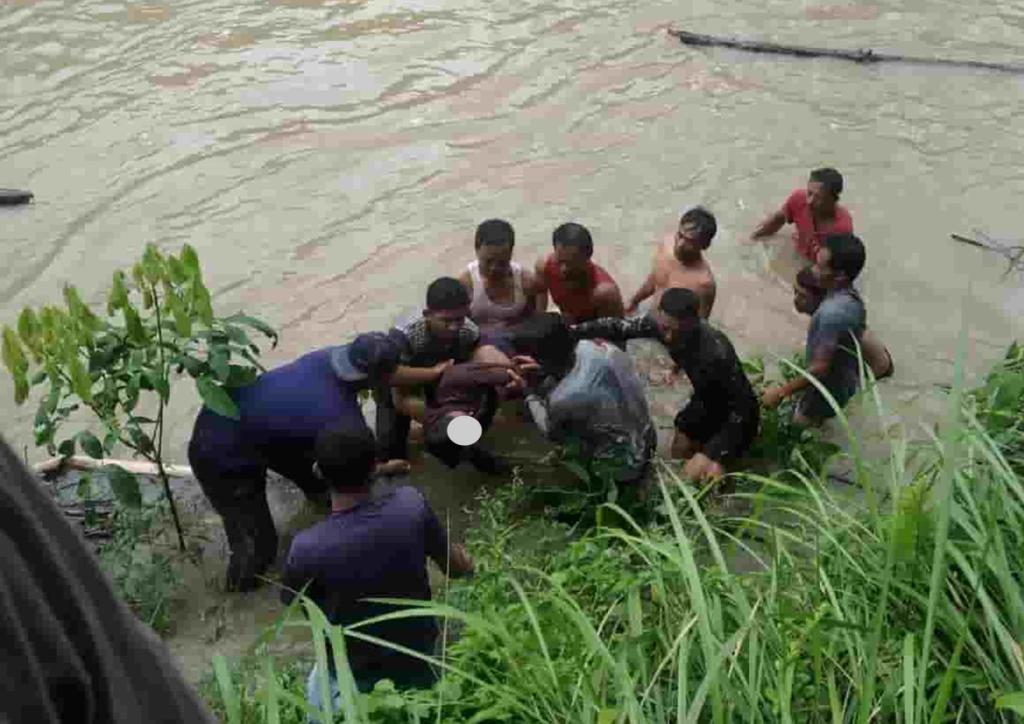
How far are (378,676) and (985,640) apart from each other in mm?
1810

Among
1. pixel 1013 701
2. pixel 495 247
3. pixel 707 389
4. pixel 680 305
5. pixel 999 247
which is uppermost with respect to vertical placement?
pixel 1013 701

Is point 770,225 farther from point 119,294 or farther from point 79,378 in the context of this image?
point 79,378

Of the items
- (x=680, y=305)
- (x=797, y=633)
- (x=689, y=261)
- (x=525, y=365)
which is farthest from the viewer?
(x=689, y=261)

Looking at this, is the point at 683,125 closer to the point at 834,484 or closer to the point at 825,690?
the point at 834,484

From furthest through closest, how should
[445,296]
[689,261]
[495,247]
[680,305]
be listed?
[689,261] → [495,247] → [445,296] → [680,305]

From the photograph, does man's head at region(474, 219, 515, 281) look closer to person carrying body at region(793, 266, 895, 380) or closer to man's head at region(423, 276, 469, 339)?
man's head at region(423, 276, 469, 339)

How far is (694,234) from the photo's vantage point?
5.69 meters

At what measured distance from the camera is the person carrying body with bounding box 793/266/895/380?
546 centimetres

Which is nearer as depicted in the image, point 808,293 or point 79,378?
point 79,378

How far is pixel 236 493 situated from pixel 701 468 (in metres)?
1.98

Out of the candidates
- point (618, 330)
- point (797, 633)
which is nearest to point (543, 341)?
point (618, 330)

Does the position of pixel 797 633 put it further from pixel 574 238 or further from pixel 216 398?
pixel 574 238

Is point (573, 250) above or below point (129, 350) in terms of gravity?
below

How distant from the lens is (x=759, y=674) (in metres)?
2.33
